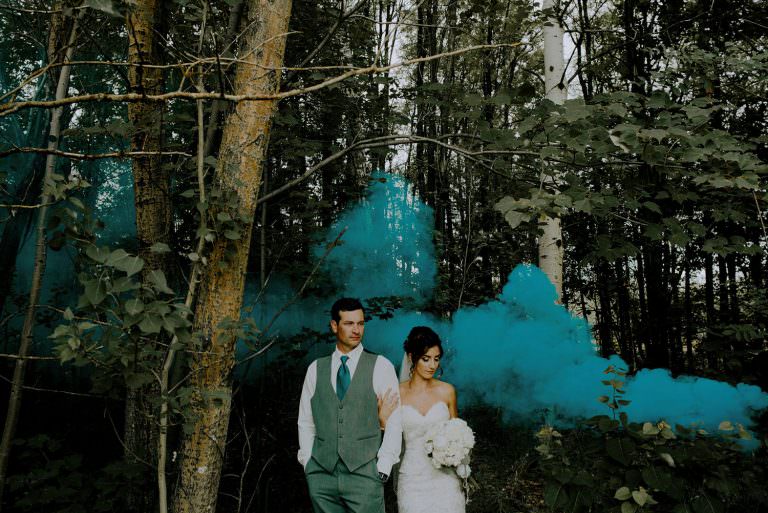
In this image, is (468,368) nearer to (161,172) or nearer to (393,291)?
(393,291)

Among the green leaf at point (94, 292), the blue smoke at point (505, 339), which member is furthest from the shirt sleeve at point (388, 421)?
the blue smoke at point (505, 339)

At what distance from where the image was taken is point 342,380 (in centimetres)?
262

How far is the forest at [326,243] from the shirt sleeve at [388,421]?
25.3 inches

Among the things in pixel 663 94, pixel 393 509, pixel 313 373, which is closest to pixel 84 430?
pixel 393 509

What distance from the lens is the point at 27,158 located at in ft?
16.8

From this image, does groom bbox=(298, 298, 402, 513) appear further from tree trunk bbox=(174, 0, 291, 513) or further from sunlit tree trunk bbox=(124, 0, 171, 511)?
sunlit tree trunk bbox=(124, 0, 171, 511)

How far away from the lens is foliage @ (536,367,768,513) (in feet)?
8.41

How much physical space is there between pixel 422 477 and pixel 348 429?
81cm

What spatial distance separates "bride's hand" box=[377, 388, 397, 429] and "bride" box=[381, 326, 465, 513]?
0.49 m

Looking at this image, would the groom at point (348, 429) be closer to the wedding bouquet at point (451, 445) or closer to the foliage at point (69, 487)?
the wedding bouquet at point (451, 445)

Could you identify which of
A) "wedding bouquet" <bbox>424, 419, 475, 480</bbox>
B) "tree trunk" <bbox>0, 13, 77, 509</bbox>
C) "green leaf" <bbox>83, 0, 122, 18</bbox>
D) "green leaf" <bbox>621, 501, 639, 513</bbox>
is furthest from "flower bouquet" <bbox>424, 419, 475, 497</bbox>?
"green leaf" <bbox>83, 0, 122, 18</bbox>

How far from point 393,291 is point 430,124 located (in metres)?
5.06

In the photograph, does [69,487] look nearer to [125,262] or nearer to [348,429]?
[348,429]

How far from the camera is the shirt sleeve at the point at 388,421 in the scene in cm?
261
